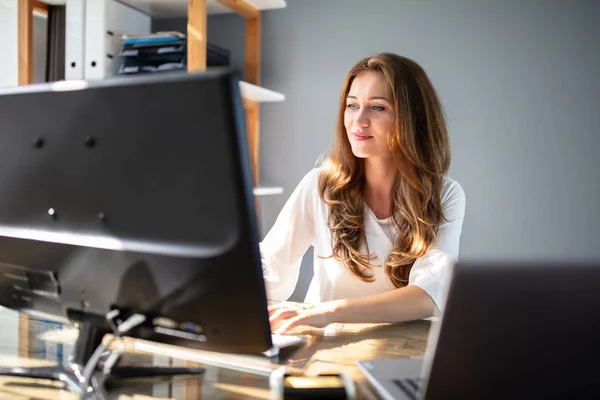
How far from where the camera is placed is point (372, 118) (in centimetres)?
151

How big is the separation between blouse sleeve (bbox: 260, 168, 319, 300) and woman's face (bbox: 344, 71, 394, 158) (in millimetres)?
214

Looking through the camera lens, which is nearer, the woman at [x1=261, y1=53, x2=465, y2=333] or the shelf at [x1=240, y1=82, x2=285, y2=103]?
the woman at [x1=261, y1=53, x2=465, y2=333]

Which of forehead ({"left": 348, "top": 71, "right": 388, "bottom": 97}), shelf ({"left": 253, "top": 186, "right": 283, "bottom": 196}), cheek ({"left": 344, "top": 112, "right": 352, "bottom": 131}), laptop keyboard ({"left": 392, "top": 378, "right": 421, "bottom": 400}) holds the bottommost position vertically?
laptop keyboard ({"left": 392, "top": 378, "right": 421, "bottom": 400})

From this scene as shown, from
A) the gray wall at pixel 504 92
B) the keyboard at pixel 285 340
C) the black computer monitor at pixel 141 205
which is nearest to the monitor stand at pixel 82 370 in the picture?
the black computer monitor at pixel 141 205

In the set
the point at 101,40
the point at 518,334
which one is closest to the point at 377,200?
the point at 518,334

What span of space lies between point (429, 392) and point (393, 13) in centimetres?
218

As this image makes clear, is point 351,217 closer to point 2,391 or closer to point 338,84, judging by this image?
point 2,391

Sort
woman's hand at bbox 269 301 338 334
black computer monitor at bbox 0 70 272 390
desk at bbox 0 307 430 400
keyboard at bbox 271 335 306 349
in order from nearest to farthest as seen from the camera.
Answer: black computer monitor at bbox 0 70 272 390
desk at bbox 0 307 430 400
keyboard at bbox 271 335 306 349
woman's hand at bbox 269 301 338 334

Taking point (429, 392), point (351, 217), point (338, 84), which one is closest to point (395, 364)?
point (429, 392)

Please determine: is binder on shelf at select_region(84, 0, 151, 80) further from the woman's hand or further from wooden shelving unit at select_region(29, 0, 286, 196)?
the woman's hand

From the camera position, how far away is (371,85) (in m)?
1.52

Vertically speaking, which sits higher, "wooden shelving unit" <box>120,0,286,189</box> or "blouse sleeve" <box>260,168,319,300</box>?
"wooden shelving unit" <box>120,0,286,189</box>

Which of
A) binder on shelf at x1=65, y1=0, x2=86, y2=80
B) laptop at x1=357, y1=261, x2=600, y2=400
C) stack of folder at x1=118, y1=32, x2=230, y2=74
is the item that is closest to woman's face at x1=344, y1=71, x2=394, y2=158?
stack of folder at x1=118, y1=32, x2=230, y2=74

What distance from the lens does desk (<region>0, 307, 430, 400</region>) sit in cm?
71
